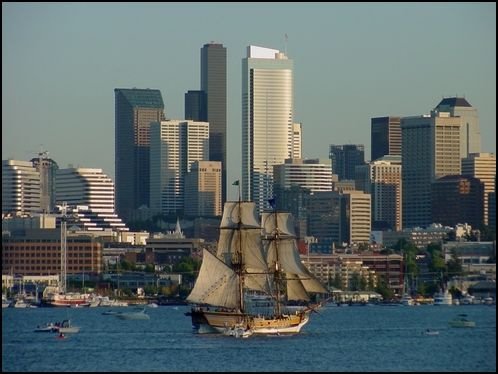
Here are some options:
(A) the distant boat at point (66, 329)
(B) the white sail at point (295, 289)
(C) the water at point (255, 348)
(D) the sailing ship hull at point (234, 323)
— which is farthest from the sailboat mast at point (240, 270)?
(A) the distant boat at point (66, 329)

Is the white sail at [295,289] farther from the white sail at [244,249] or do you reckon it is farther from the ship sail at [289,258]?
the white sail at [244,249]

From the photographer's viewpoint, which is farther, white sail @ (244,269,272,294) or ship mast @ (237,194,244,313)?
white sail @ (244,269,272,294)

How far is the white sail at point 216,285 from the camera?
13025 cm

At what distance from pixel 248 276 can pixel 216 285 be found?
341 cm

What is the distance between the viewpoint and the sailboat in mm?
130000

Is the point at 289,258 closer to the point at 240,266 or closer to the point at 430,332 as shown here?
the point at 240,266

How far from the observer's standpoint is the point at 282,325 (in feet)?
430

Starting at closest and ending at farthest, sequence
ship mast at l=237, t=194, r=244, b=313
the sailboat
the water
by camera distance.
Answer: the water, the sailboat, ship mast at l=237, t=194, r=244, b=313

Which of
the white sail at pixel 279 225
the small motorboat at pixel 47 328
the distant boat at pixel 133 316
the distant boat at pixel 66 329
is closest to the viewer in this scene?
the distant boat at pixel 66 329

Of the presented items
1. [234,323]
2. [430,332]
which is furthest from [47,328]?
[430,332]

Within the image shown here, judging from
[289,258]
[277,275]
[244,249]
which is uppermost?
[244,249]

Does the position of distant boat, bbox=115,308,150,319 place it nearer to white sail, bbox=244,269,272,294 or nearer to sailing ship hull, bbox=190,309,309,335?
white sail, bbox=244,269,272,294

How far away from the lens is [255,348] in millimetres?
113750

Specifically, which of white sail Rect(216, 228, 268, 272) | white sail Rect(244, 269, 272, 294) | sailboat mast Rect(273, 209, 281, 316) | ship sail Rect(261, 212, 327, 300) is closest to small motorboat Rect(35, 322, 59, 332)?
white sail Rect(216, 228, 268, 272)
